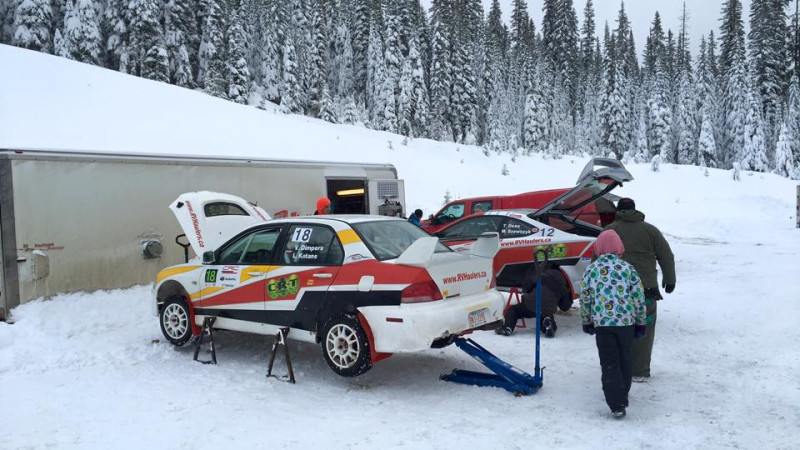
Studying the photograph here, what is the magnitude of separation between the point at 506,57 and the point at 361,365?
71.1 m

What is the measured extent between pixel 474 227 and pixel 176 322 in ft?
15.1

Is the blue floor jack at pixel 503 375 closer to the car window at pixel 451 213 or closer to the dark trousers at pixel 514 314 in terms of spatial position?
the dark trousers at pixel 514 314

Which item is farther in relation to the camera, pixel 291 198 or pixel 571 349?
pixel 291 198

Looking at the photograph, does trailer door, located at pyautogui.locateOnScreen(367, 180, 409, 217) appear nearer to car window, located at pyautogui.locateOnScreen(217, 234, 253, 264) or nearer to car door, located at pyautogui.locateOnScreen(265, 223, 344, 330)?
car window, located at pyautogui.locateOnScreen(217, 234, 253, 264)

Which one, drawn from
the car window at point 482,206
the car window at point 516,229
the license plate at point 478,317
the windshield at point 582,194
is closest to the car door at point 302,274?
the license plate at point 478,317

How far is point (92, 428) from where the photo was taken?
4773mm

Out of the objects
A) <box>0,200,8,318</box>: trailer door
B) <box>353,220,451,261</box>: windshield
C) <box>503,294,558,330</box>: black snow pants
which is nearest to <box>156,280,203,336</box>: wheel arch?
<box>0,200,8,318</box>: trailer door

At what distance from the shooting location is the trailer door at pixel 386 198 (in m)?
13.6

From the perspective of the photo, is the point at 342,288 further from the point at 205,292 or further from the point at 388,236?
the point at 205,292

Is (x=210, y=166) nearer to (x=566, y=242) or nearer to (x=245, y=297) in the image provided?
(x=245, y=297)

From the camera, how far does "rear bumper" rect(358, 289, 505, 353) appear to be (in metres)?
5.16

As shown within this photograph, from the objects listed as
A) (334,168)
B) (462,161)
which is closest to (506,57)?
(462,161)

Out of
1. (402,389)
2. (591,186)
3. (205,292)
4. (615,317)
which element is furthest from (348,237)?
(591,186)

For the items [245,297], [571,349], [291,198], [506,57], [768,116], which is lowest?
[571,349]
